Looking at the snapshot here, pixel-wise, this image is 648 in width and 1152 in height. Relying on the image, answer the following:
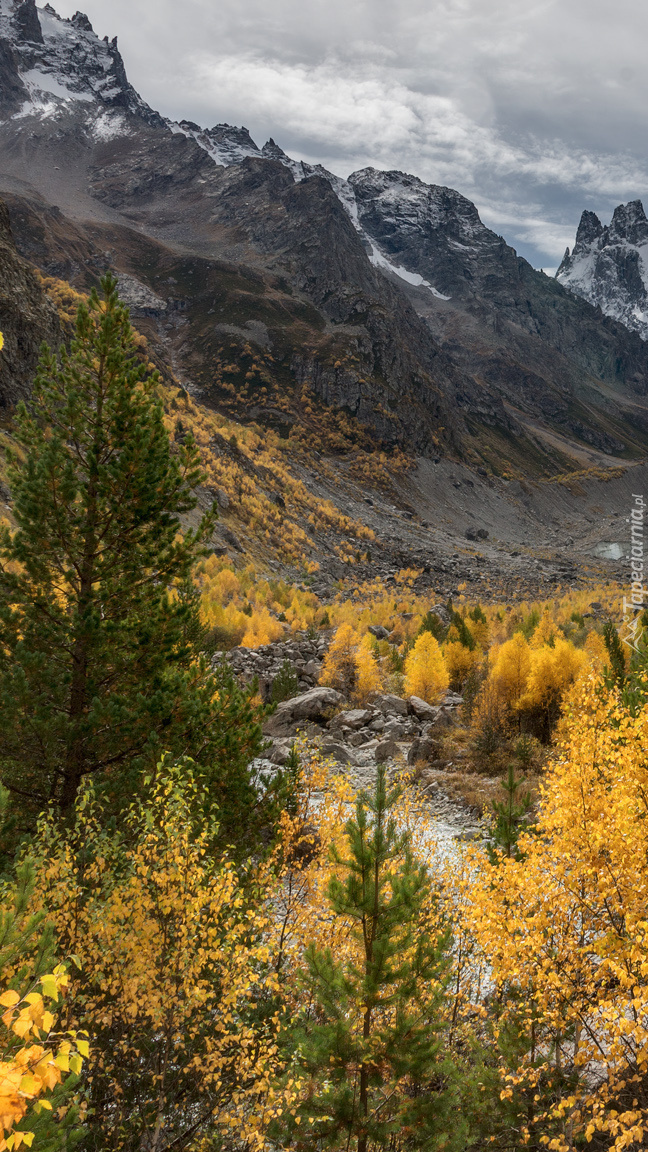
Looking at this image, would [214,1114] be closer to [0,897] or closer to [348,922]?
[348,922]

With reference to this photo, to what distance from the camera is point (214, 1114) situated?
27.9ft

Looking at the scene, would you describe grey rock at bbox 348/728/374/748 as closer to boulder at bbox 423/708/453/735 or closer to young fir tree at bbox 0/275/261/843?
boulder at bbox 423/708/453/735

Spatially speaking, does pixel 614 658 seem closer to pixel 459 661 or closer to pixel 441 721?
pixel 441 721

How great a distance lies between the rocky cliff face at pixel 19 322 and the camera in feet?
181

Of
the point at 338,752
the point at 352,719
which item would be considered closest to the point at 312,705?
the point at 352,719

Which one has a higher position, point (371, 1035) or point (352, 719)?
point (371, 1035)

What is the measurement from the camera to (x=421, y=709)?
1227 inches

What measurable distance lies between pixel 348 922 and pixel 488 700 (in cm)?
1938

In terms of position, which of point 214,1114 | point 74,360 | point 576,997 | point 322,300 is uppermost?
point 322,300

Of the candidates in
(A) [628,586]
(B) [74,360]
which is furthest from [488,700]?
(A) [628,586]

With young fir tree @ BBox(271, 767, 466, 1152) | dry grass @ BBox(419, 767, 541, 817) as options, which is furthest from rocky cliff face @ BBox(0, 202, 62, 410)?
young fir tree @ BBox(271, 767, 466, 1152)

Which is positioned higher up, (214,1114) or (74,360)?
(74,360)

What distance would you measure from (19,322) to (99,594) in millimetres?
62100

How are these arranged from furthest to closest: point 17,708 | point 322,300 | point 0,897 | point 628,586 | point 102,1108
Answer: point 322,300
point 628,586
point 17,708
point 102,1108
point 0,897
